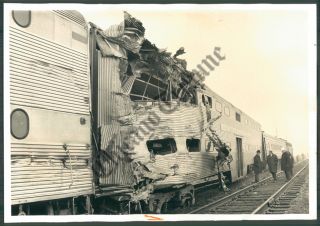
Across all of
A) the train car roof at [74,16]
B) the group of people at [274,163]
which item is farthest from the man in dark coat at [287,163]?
the train car roof at [74,16]

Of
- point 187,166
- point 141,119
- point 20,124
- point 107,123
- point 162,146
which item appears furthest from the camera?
point 187,166

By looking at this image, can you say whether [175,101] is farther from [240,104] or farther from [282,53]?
[282,53]

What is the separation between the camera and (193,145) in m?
8.42

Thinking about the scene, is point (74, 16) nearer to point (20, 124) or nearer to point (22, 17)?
point (22, 17)

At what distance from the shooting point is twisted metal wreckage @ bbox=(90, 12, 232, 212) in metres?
7.78

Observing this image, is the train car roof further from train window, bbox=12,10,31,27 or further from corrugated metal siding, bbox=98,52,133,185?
corrugated metal siding, bbox=98,52,133,185

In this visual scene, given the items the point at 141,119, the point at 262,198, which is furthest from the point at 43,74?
the point at 262,198

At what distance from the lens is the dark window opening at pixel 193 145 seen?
837 cm

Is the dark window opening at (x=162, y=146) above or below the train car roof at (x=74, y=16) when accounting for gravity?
below

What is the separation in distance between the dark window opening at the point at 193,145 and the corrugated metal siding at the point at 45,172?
195 cm

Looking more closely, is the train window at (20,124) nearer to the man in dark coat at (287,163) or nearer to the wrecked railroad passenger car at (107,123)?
the wrecked railroad passenger car at (107,123)

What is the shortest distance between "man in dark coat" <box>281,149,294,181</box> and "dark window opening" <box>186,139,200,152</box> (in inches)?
61.2

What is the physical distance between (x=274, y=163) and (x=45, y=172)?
13.9ft

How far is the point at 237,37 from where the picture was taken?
8.01 metres
